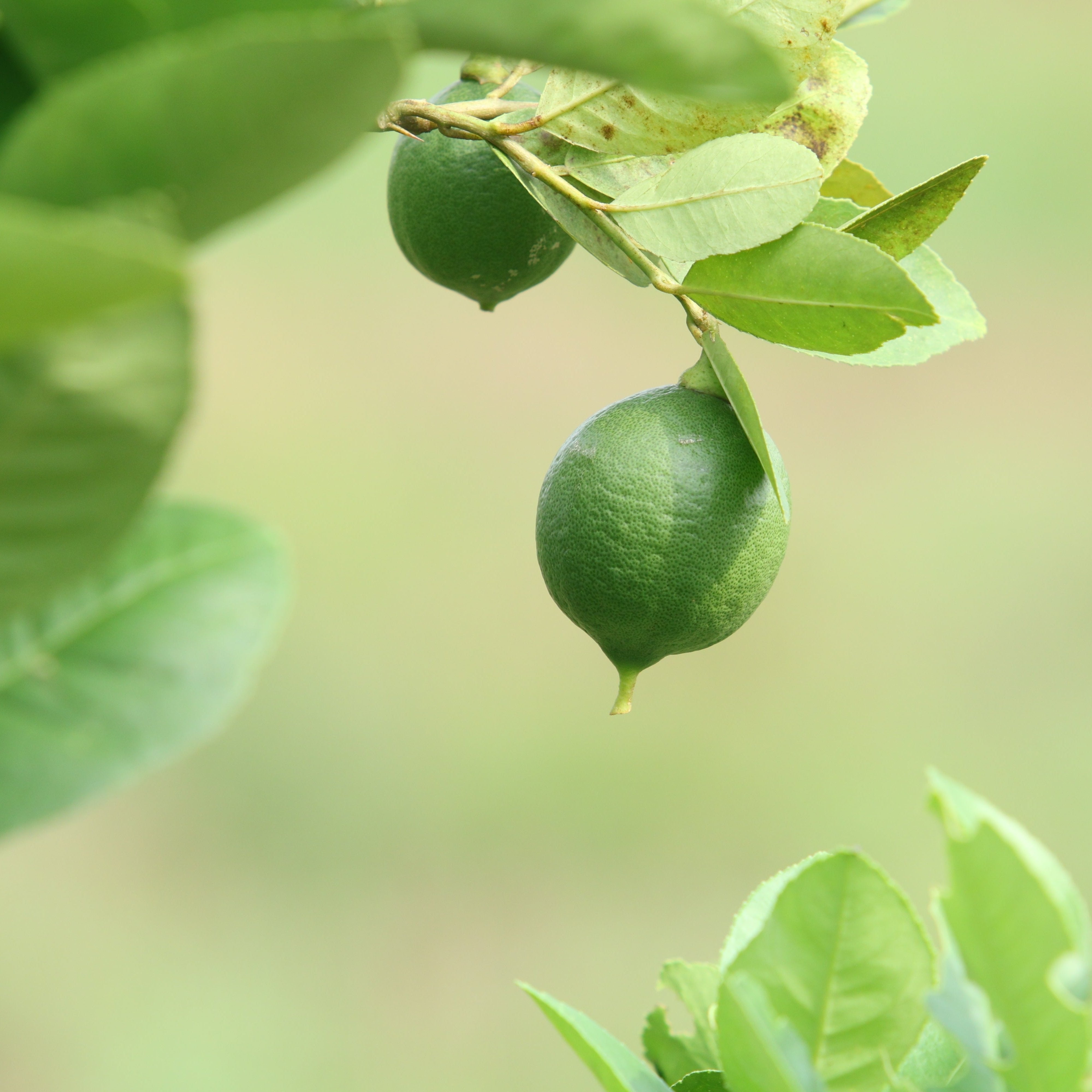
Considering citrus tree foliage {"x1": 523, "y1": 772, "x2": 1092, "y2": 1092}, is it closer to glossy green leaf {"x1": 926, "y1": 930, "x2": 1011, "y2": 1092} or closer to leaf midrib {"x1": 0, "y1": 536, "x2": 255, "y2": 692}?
glossy green leaf {"x1": 926, "y1": 930, "x2": 1011, "y2": 1092}

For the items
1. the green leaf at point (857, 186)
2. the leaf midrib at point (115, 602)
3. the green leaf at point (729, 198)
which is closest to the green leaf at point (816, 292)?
the green leaf at point (729, 198)

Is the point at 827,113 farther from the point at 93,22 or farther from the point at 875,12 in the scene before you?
the point at 93,22

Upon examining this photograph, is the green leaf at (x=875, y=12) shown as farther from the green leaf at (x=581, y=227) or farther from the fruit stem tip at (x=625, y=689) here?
the fruit stem tip at (x=625, y=689)

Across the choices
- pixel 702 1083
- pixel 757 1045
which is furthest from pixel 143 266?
pixel 702 1083

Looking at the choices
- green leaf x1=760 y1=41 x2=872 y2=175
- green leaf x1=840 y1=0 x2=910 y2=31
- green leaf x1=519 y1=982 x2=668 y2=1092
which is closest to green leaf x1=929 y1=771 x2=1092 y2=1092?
green leaf x1=519 y1=982 x2=668 y2=1092

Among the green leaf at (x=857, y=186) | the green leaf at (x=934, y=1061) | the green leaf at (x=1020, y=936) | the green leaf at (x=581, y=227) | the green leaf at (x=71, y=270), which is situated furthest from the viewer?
the green leaf at (x=857, y=186)

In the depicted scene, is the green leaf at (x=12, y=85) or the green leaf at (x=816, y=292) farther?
the green leaf at (x=816, y=292)
